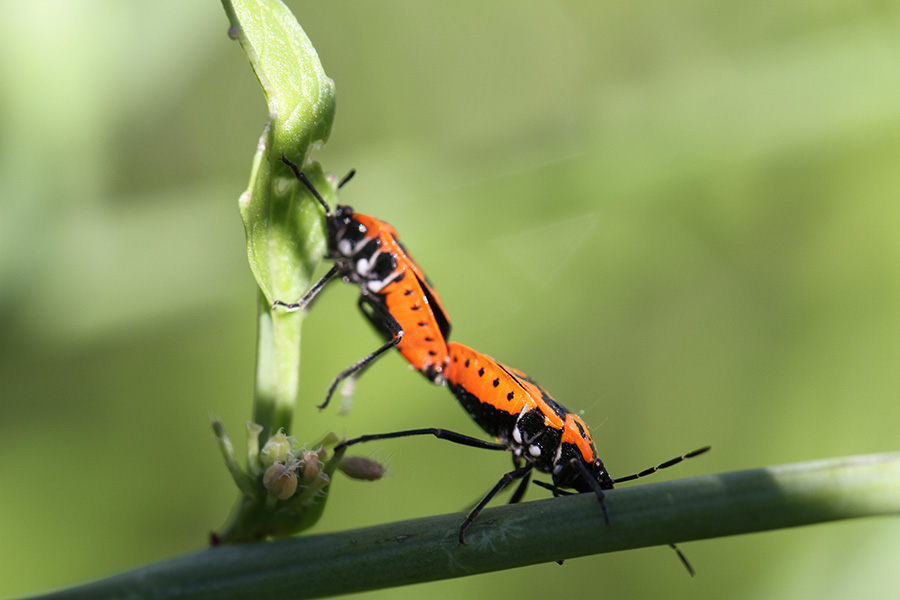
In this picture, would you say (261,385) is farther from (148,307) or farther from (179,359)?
(179,359)

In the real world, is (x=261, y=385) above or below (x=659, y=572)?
above

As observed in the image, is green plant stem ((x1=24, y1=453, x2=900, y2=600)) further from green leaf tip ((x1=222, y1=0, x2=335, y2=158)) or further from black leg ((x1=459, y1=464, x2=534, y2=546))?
green leaf tip ((x1=222, y1=0, x2=335, y2=158))

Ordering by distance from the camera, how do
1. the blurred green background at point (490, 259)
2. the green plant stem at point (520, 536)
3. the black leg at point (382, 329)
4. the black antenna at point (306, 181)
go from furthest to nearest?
the blurred green background at point (490, 259) < the black leg at point (382, 329) < the black antenna at point (306, 181) < the green plant stem at point (520, 536)

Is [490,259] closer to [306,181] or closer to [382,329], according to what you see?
[382,329]

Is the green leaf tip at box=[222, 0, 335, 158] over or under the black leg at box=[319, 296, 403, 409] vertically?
over

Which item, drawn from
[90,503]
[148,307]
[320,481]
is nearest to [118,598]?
[320,481]

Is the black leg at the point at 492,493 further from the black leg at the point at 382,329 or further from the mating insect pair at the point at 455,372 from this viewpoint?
the black leg at the point at 382,329

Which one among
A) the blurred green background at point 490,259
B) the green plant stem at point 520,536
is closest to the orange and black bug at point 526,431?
the green plant stem at point 520,536

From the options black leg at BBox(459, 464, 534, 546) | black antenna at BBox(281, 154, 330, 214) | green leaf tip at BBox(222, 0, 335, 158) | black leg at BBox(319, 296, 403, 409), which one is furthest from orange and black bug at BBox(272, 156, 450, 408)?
green leaf tip at BBox(222, 0, 335, 158)
